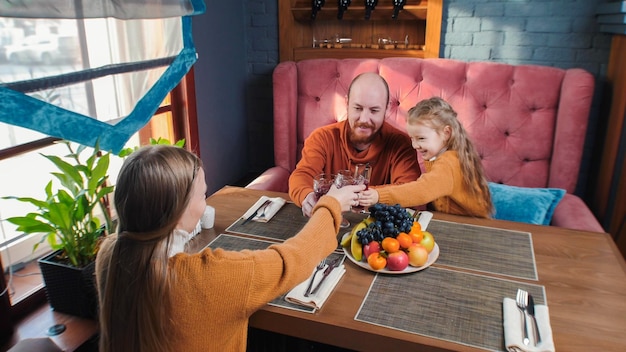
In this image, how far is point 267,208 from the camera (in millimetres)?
1801

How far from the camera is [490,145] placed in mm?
2660

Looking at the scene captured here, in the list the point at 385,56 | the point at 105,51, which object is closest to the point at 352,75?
the point at 385,56

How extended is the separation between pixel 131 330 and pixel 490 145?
7.10ft

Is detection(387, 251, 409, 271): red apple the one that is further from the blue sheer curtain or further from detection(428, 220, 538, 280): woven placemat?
the blue sheer curtain

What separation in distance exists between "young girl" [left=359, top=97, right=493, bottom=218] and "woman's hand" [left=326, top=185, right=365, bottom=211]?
6.7 inches

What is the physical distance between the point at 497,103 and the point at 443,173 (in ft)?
3.16

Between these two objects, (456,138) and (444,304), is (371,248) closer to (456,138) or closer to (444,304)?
(444,304)

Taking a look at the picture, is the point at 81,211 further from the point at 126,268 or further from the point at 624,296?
the point at 624,296

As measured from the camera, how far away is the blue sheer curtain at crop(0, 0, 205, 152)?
5.13 ft

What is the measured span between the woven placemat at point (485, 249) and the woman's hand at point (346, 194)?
288 millimetres

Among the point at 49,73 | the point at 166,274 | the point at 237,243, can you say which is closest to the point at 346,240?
the point at 237,243

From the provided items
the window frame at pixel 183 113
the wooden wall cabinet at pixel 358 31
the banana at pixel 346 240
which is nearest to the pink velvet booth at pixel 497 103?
the wooden wall cabinet at pixel 358 31

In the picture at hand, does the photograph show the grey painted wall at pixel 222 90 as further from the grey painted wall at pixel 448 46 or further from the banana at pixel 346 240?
the banana at pixel 346 240

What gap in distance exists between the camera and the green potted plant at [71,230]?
159cm
